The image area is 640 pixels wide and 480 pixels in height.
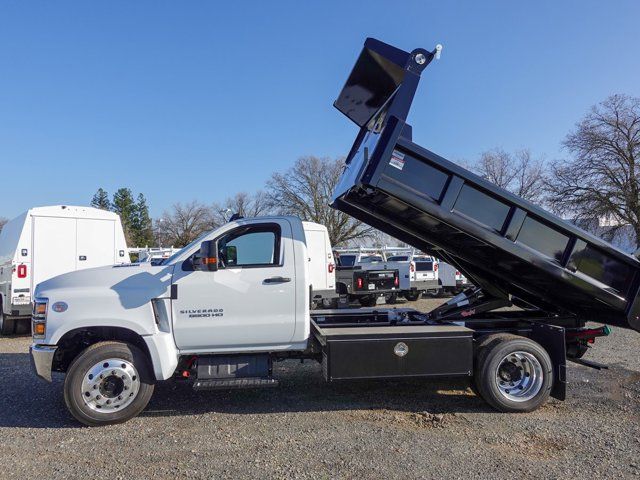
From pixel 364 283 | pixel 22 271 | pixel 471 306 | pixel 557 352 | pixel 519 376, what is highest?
pixel 22 271

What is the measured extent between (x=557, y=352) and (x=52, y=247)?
1056cm

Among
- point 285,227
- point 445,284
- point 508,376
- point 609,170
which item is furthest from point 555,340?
point 609,170

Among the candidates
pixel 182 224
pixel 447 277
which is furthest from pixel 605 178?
pixel 182 224

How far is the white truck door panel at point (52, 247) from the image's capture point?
1127cm

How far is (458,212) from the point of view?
5.16 meters

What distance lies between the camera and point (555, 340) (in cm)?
561

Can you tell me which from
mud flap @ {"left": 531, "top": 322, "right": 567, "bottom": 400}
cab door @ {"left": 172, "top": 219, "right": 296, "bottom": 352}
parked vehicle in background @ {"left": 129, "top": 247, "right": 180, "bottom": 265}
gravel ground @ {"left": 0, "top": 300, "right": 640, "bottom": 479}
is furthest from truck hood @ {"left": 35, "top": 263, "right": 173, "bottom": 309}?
mud flap @ {"left": 531, "top": 322, "right": 567, "bottom": 400}

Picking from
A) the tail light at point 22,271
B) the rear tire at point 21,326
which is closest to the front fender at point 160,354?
the tail light at point 22,271

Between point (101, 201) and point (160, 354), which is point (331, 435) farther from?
point (101, 201)

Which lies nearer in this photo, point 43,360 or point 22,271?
point 43,360

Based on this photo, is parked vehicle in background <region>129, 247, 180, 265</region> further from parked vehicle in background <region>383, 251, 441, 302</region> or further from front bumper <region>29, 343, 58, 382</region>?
parked vehicle in background <region>383, 251, 441, 302</region>

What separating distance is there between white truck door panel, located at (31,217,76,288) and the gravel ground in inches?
202

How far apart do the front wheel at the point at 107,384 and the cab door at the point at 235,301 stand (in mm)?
490

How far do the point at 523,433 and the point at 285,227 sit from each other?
3.18 metres
